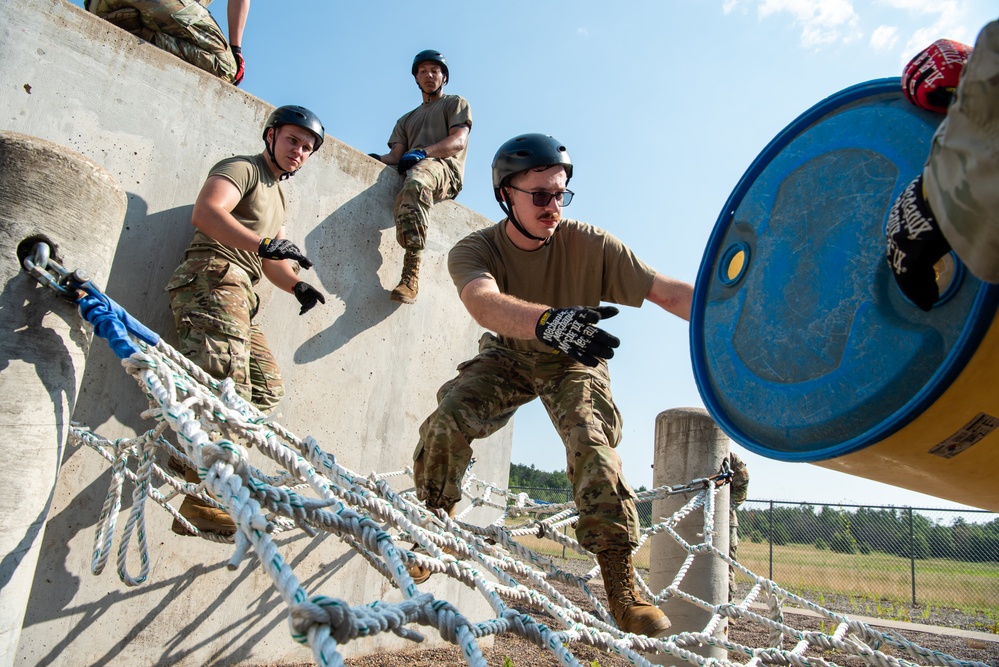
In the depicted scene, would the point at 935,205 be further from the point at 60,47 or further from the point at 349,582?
the point at 349,582

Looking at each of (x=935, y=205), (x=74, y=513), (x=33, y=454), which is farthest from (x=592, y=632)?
(x=74, y=513)

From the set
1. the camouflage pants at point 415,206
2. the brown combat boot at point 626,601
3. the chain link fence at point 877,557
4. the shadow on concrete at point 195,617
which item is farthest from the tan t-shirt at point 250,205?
the chain link fence at point 877,557

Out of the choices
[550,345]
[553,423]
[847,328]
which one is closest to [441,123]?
[553,423]

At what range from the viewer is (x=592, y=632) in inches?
84.3

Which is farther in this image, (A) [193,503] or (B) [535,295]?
(B) [535,295]

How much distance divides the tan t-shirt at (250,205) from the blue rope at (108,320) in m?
1.38

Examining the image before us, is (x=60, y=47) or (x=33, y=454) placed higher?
(x=60, y=47)

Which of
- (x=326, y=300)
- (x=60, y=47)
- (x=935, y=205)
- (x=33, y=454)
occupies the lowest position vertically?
(x=33, y=454)

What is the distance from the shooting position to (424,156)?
16.6 ft

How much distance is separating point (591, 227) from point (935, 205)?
232 cm

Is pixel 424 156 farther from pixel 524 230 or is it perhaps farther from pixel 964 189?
pixel 964 189

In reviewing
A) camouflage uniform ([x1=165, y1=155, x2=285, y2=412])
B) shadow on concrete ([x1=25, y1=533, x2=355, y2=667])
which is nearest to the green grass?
shadow on concrete ([x1=25, y1=533, x2=355, y2=667])

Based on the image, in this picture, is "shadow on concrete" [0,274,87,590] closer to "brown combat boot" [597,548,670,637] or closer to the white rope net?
the white rope net

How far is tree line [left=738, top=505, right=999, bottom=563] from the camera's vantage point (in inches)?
547
